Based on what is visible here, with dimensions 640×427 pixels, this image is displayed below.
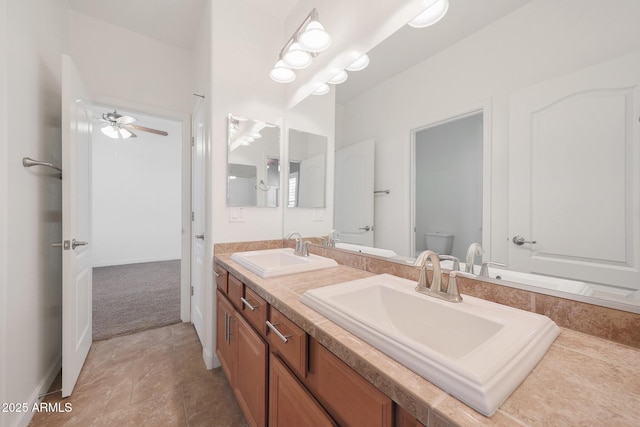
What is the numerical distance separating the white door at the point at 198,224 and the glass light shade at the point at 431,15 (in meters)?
1.58

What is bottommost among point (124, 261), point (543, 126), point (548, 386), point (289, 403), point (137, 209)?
point (124, 261)

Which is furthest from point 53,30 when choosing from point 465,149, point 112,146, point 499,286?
point 112,146

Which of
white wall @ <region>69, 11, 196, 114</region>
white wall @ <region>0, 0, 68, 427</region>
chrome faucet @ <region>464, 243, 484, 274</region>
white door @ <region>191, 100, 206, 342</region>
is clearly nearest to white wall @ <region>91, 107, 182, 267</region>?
white wall @ <region>69, 11, 196, 114</region>

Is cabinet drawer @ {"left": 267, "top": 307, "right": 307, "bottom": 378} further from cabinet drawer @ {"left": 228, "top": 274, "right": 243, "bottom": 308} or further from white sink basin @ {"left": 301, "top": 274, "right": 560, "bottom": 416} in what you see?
cabinet drawer @ {"left": 228, "top": 274, "right": 243, "bottom": 308}

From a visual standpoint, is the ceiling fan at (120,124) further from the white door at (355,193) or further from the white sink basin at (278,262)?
the white door at (355,193)

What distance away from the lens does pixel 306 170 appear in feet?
6.30

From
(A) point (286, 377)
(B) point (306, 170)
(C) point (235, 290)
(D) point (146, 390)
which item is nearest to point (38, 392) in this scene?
(D) point (146, 390)

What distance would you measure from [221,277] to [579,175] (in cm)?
174

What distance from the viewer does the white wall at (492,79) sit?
67 cm

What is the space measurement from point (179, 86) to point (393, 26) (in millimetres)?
2238

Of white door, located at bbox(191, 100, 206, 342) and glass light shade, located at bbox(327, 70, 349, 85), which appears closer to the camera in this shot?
glass light shade, located at bbox(327, 70, 349, 85)

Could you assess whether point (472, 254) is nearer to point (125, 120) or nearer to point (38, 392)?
point (38, 392)

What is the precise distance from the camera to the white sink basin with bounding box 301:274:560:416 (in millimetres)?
431

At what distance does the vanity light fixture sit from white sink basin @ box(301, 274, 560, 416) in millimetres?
1365
